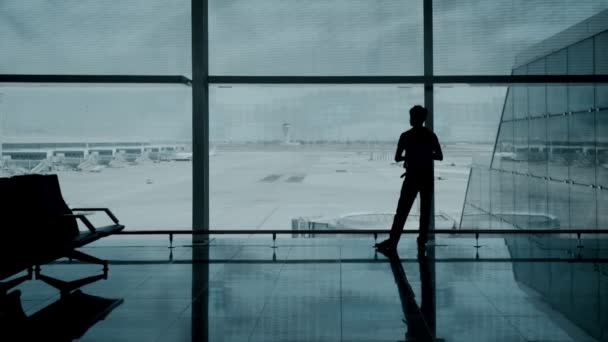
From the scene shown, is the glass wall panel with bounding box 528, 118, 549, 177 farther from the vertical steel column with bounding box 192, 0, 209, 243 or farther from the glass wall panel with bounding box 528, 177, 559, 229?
the vertical steel column with bounding box 192, 0, 209, 243

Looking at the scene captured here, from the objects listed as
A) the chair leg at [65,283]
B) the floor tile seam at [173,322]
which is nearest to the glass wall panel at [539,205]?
the floor tile seam at [173,322]

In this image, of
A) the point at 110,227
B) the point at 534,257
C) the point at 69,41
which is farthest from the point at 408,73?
the point at 69,41

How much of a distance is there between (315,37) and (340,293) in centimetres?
301

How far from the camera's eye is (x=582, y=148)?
6.70m

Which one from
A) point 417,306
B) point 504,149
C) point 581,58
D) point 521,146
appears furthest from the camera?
point 504,149

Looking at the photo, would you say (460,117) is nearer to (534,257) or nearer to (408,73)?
(408,73)

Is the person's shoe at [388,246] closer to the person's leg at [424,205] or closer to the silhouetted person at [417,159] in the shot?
the silhouetted person at [417,159]

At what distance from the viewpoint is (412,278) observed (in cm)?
349

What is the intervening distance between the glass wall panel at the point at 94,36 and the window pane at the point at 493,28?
9.17 feet

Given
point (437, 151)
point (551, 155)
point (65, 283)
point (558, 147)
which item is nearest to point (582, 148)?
point (558, 147)

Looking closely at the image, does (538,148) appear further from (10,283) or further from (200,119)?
(10,283)

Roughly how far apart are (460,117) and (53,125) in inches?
191

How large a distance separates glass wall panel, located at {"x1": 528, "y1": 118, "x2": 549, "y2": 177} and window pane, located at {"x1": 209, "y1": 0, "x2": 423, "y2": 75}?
424 cm

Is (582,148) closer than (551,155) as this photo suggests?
Yes
